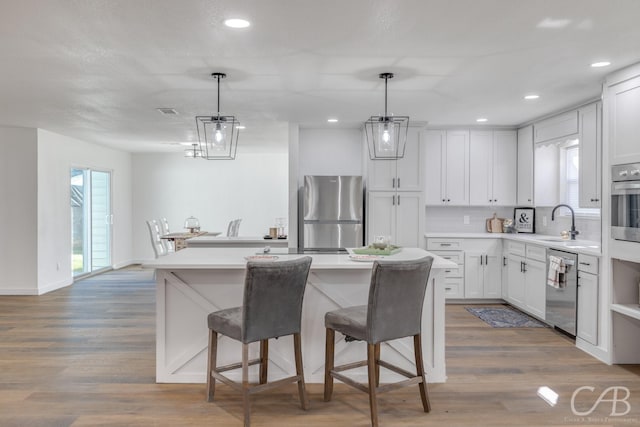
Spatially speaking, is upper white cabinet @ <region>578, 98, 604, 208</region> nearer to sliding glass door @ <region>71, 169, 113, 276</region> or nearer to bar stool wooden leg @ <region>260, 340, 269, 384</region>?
bar stool wooden leg @ <region>260, 340, 269, 384</region>

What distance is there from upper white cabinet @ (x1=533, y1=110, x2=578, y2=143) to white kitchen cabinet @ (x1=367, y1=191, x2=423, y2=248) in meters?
1.55

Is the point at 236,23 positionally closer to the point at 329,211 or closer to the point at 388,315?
the point at 388,315

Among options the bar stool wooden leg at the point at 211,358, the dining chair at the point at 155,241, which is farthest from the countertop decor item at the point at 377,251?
the dining chair at the point at 155,241

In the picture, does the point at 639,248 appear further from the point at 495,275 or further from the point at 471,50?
the point at 495,275

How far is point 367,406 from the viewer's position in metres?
3.02

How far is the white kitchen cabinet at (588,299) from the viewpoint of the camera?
3965mm

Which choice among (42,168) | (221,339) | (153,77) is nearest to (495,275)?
(221,339)

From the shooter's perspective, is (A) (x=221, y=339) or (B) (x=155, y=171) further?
(B) (x=155, y=171)

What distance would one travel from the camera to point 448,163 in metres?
6.28

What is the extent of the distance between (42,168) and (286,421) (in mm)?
5538

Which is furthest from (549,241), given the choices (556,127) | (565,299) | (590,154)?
(556,127)

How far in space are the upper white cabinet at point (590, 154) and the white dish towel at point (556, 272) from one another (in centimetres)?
63

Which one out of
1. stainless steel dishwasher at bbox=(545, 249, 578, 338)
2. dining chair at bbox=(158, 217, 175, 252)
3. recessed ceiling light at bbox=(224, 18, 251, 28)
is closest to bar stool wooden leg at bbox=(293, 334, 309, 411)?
recessed ceiling light at bbox=(224, 18, 251, 28)

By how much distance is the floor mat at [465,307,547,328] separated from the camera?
4.97m
